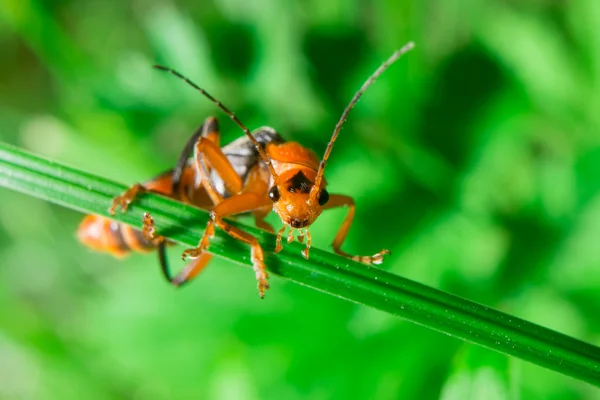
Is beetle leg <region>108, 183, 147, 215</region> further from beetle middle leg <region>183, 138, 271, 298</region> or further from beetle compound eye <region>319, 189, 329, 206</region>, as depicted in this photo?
beetle compound eye <region>319, 189, 329, 206</region>

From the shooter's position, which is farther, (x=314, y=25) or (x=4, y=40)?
(x=4, y=40)

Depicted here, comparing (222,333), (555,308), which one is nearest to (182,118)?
(222,333)

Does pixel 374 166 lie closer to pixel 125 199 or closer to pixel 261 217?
pixel 261 217

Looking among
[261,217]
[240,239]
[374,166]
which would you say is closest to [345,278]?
[240,239]

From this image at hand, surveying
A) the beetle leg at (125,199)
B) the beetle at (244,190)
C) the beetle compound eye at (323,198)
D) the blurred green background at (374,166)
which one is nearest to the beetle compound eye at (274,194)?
the beetle at (244,190)

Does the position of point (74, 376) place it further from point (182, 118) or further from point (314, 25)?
point (314, 25)

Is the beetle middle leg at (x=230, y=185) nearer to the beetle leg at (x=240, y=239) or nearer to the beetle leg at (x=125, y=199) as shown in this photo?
the beetle leg at (x=240, y=239)

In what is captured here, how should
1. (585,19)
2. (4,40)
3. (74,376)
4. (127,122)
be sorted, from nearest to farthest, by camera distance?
1. (585,19)
2. (127,122)
3. (74,376)
4. (4,40)

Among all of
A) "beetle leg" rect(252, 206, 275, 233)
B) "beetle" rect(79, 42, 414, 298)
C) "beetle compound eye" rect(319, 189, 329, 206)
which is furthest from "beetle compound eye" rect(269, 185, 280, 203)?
"beetle leg" rect(252, 206, 275, 233)
